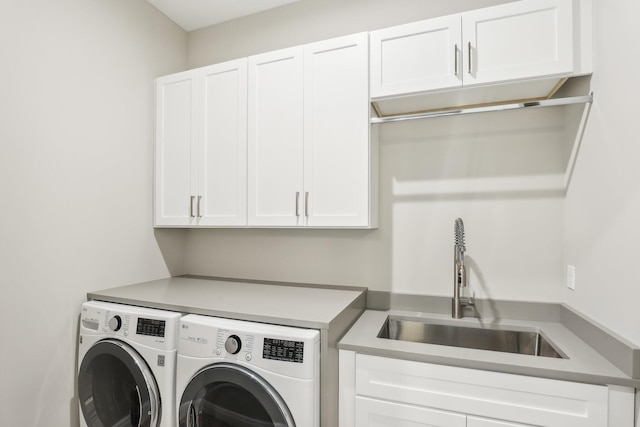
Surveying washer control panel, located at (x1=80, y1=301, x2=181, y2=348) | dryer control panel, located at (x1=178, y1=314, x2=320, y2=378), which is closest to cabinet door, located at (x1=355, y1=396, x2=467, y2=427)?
dryer control panel, located at (x1=178, y1=314, x2=320, y2=378)

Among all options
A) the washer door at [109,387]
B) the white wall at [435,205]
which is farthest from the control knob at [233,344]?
the white wall at [435,205]

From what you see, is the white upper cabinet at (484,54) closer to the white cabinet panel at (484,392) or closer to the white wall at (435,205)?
the white wall at (435,205)

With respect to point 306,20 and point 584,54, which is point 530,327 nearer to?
point 584,54

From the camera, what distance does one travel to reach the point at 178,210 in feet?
7.06

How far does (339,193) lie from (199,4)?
63.5 inches

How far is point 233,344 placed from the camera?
140cm

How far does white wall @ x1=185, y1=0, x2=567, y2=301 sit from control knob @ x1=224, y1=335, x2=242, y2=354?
80 centimetres

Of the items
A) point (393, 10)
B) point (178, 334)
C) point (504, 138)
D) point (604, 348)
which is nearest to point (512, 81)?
point (504, 138)

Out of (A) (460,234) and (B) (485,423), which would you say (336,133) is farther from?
(B) (485,423)

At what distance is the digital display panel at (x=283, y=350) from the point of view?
131cm

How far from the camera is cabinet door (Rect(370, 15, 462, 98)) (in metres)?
1.51

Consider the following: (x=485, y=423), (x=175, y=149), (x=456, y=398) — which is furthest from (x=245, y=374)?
(x=175, y=149)

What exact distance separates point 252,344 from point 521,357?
1.05m

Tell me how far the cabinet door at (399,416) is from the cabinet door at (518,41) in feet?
4.51
